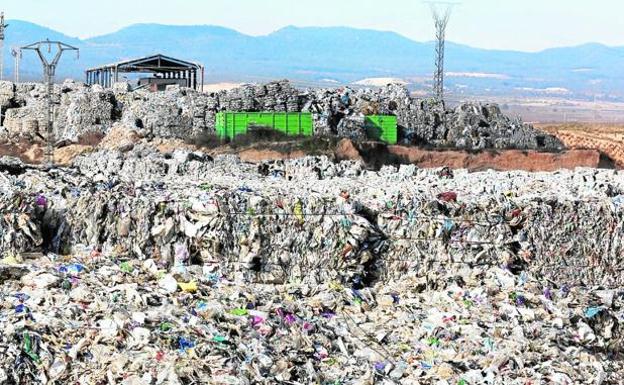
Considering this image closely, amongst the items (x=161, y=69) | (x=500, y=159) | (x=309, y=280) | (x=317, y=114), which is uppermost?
(x=161, y=69)

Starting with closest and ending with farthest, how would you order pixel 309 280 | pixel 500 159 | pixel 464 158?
pixel 309 280 < pixel 464 158 < pixel 500 159

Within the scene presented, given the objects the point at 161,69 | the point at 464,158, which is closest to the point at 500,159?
the point at 464,158

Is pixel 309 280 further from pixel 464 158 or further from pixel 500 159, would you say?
pixel 500 159

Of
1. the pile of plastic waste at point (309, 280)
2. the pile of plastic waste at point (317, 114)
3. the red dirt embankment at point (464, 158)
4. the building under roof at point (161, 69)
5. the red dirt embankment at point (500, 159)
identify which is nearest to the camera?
the pile of plastic waste at point (309, 280)

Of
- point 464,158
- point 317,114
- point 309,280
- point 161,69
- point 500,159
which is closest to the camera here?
point 309,280

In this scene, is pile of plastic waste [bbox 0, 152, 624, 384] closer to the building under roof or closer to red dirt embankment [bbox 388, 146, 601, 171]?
red dirt embankment [bbox 388, 146, 601, 171]

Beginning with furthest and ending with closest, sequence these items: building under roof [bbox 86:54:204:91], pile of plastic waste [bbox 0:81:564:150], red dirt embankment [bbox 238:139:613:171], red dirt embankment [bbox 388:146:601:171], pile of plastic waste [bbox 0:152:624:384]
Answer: building under roof [bbox 86:54:204:91] → pile of plastic waste [bbox 0:81:564:150] → red dirt embankment [bbox 388:146:601:171] → red dirt embankment [bbox 238:139:613:171] → pile of plastic waste [bbox 0:152:624:384]

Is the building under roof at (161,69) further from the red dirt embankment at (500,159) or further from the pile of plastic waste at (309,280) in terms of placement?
the pile of plastic waste at (309,280)

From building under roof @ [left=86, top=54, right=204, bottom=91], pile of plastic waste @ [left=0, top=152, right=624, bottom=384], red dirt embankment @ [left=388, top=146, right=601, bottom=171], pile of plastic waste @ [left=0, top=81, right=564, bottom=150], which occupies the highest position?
building under roof @ [left=86, top=54, right=204, bottom=91]

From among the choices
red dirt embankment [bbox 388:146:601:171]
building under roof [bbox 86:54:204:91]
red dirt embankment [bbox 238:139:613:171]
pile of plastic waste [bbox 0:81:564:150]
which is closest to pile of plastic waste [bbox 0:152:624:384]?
red dirt embankment [bbox 238:139:613:171]

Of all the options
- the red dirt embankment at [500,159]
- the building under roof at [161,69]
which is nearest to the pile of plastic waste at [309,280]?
the red dirt embankment at [500,159]

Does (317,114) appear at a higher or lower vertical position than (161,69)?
lower

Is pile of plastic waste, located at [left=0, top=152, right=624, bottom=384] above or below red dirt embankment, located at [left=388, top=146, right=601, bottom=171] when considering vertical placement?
below

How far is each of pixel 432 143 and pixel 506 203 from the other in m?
13.4
